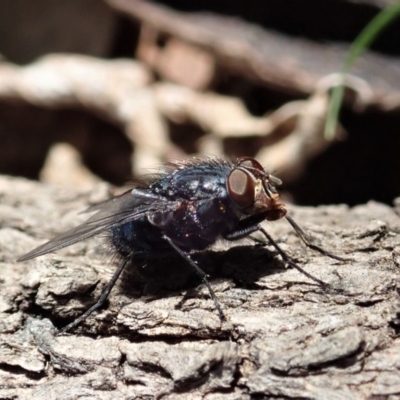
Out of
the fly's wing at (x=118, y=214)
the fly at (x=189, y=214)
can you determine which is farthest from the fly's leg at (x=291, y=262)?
the fly's wing at (x=118, y=214)

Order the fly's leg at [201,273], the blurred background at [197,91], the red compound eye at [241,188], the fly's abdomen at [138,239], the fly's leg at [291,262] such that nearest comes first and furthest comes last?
the fly's leg at [201,273] < the fly's leg at [291,262] < the red compound eye at [241,188] < the fly's abdomen at [138,239] < the blurred background at [197,91]

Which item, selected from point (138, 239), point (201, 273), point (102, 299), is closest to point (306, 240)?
point (201, 273)

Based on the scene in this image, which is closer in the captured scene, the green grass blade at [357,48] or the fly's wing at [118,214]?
the fly's wing at [118,214]

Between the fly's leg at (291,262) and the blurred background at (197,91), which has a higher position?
the blurred background at (197,91)

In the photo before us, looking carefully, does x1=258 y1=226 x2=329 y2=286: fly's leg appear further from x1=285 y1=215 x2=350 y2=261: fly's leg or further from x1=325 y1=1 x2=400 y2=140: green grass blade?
x1=325 y1=1 x2=400 y2=140: green grass blade

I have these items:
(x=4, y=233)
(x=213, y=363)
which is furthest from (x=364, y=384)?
(x=4, y=233)

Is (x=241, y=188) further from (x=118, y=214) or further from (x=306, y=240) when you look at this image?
(x=118, y=214)

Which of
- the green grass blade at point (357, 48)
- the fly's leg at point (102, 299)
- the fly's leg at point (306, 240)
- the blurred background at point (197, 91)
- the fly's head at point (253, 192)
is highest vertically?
the blurred background at point (197, 91)

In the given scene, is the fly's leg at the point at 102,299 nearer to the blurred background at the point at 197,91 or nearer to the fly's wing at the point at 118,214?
the fly's wing at the point at 118,214

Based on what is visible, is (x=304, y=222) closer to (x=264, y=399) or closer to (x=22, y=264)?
(x=264, y=399)
